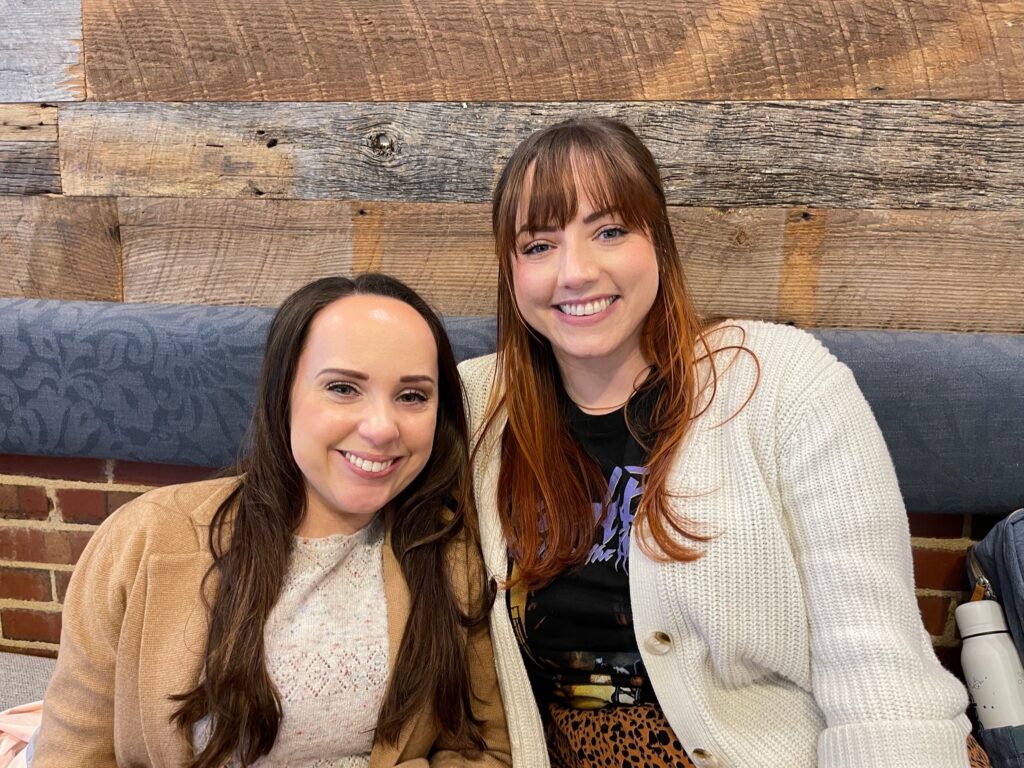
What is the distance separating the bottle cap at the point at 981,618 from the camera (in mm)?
1445

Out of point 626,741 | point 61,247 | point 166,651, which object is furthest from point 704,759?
point 61,247

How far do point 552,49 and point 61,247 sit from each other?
126 cm

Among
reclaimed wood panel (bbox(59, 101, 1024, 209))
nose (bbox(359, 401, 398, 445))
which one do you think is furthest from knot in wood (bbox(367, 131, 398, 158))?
nose (bbox(359, 401, 398, 445))

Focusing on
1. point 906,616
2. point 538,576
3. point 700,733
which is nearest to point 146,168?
point 538,576

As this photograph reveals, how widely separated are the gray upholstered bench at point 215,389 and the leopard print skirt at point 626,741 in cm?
51

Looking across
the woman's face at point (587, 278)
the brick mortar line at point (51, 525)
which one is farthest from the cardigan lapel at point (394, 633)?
the brick mortar line at point (51, 525)

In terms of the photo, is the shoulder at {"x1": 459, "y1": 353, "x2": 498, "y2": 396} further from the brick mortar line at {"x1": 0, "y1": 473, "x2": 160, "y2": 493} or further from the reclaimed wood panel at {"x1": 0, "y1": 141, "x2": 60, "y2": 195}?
the reclaimed wood panel at {"x1": 0, "y1": 141, "x2": 60, "y2": 195}

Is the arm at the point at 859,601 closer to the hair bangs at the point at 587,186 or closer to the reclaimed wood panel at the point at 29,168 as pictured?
the hair bangs at the point at 587,186

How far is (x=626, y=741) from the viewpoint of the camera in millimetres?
1258

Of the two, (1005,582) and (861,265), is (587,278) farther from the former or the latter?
(1005,582)

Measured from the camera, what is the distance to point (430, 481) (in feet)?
4.37

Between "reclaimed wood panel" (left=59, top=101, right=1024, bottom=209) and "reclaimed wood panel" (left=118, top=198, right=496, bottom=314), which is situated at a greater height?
"reclaimed wood panel" (left=59, top=101, right=1024, bottom=209)

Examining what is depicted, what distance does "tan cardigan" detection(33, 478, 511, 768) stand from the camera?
1.16 metres

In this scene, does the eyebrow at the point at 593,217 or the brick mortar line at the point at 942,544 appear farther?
the brick mortar line at the point at 942,544
